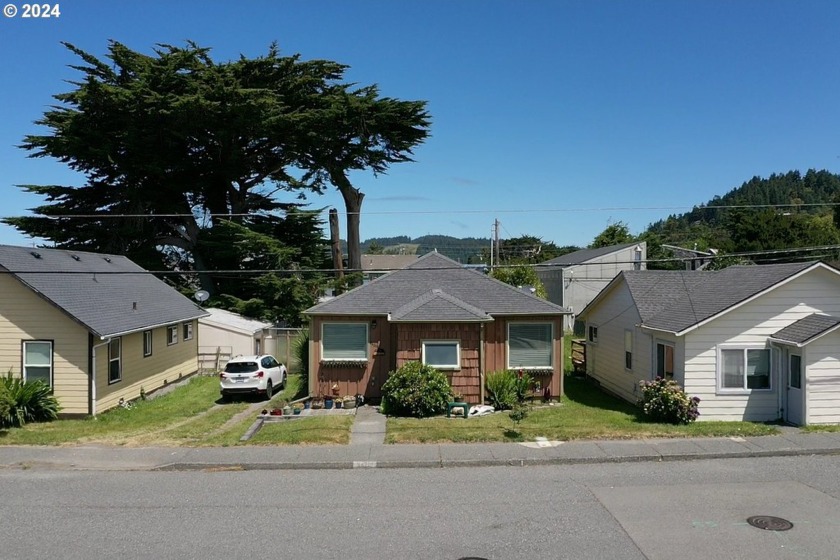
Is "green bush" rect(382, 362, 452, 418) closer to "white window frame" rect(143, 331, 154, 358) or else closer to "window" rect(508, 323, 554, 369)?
"window" rect(508, 323, 554, 369)

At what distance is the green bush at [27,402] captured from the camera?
1675 cm

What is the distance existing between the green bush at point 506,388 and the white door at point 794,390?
23.3 feet

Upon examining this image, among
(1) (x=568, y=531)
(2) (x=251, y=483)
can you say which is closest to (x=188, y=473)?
(2) (x=251, y=483)

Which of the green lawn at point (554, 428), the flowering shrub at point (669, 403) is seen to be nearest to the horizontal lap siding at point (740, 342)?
the flowering shrub at point (669, 403)

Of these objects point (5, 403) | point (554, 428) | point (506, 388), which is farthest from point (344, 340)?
point (5, 403)

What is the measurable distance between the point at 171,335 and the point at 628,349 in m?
18.2

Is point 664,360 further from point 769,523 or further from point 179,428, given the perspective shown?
point 179,428

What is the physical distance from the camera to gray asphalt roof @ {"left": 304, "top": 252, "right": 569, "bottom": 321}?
1967 cm

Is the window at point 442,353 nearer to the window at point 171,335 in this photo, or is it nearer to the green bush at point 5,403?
the green bush at point 5,403

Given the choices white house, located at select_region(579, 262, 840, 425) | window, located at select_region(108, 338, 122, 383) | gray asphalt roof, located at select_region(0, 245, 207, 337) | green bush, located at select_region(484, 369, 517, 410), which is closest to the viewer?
white house, located at select_region(579, 262, 840, 425)

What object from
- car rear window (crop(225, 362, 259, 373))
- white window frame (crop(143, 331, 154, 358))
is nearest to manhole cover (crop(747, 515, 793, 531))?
car rear window (crop(225, 362, 259, 373))

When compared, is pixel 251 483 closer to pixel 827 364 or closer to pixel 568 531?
pixel 568 531

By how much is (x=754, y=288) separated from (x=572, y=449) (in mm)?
7526

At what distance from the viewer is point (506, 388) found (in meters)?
19.1
